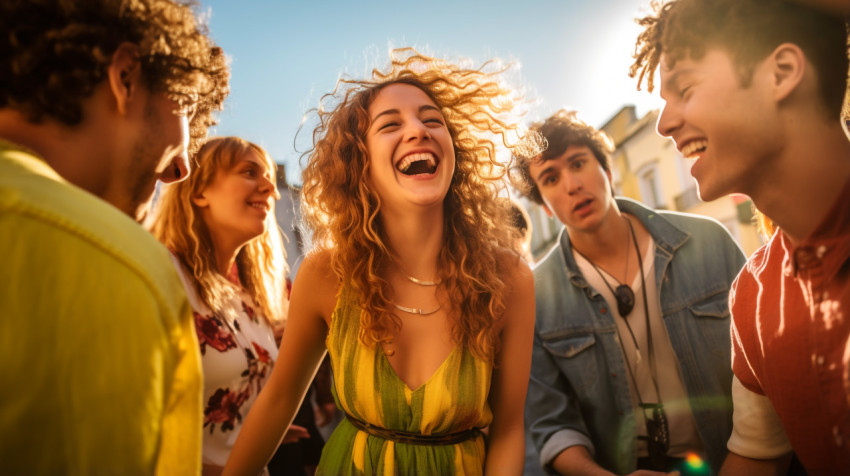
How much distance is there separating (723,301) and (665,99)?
6.11 feet

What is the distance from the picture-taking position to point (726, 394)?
304 centimetres

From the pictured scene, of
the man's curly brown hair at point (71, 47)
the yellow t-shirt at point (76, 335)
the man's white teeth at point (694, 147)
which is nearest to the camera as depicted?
the yellow t-shirt at point (76, 335)

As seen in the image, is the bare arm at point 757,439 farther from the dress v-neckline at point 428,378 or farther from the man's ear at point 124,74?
the man's ear at point 124,74

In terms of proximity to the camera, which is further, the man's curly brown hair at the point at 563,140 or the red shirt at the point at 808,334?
the man's curly brown hair at the point at 563,140


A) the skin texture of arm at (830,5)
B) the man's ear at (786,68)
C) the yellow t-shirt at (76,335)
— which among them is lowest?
the yellow t-shirt at (76,335)

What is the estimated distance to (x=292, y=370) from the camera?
2275 millimetres

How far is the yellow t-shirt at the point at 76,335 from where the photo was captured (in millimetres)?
792

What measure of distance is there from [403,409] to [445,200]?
1181 mm

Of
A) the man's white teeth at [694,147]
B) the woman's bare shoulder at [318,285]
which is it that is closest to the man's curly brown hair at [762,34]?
the man's white teeth at [694,147]

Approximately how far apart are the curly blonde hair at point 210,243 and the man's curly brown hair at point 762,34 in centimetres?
265

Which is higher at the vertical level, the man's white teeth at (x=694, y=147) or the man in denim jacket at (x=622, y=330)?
the man's white teeth at (x=694, y=147)

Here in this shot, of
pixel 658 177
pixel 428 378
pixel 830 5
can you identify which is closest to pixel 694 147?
pixel 830 5

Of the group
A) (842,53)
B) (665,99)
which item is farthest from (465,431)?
(842,53)

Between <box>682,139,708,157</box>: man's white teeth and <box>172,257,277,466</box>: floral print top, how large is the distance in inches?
92.8
